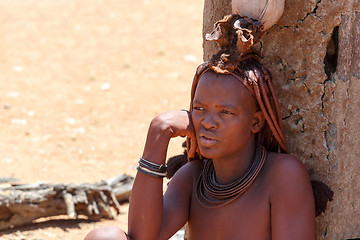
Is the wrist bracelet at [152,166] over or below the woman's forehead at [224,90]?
below

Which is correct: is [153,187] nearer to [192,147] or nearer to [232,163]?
[192,147]

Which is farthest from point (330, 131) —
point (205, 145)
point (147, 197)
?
point (147, 197)

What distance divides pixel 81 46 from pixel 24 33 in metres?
1.37

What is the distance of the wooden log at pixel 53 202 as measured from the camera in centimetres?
508

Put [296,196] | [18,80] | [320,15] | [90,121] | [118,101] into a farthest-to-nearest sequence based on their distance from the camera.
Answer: [18,80] → [118,101] → [90,121] → [320,15] → [296,196]

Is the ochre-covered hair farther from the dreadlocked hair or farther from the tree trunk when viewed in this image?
the tree trunk

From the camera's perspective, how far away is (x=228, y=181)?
3.26 meters

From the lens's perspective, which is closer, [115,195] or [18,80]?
[115,195]

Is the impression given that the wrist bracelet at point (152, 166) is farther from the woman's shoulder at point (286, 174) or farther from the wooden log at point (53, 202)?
the wooden log at point (53, 202)

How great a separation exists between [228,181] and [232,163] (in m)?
0.10

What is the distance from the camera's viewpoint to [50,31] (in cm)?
1214

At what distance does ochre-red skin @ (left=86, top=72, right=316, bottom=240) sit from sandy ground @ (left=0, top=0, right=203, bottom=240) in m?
2.14

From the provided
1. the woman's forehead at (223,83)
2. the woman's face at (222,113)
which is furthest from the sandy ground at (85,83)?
the woman's forehead at (223,83)

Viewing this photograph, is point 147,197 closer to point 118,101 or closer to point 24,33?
point 118,101
